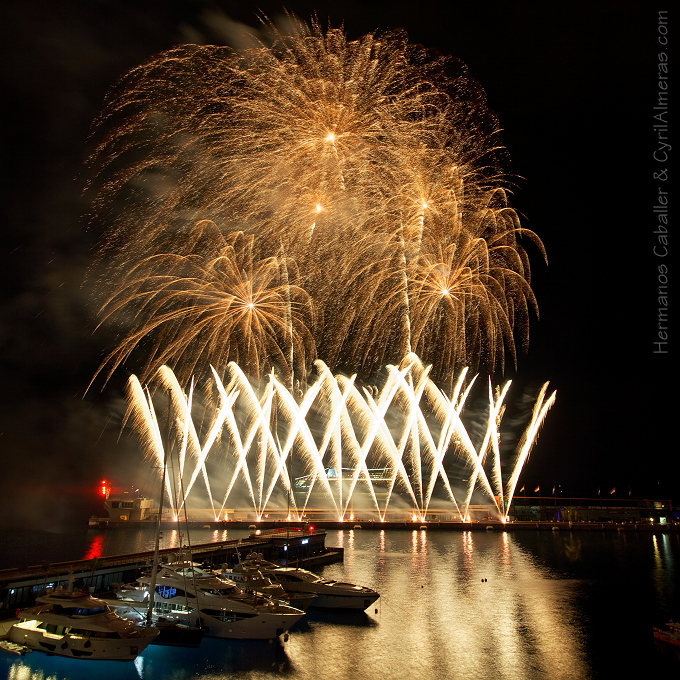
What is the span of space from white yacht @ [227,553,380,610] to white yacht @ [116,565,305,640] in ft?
13.3

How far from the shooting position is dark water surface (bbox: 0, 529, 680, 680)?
731 inches

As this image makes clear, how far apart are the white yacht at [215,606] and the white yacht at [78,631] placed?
247cm

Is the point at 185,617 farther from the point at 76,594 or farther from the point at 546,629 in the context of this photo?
the point at 546,629

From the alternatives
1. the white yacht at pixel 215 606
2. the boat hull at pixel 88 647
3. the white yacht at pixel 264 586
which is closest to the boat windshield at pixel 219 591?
the white yacht at pixel 215 606

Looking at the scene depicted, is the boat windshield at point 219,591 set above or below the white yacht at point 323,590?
above

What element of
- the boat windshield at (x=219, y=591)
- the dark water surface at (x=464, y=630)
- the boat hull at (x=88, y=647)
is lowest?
the dark water surface at (x=464, y=630)

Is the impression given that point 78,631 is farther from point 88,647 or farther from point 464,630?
point 464,630

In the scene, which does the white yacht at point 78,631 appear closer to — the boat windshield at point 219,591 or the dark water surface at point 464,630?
the dark water surface at point 464,630

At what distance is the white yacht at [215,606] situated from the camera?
840 inches

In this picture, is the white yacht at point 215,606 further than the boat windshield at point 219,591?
No

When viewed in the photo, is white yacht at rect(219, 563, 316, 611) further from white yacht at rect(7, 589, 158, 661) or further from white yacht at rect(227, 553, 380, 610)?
white yacht at rect(7, 589, 158, 661)

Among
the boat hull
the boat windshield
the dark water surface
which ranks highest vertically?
the boat windshield

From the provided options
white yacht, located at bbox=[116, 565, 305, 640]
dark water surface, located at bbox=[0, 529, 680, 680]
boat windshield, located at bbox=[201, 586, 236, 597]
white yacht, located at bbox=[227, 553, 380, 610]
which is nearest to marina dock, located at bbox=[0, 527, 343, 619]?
dark water surface, located at bbox=[0, 529, 680, 680]

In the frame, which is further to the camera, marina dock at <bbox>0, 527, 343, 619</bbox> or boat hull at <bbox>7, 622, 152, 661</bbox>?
marina dock at <bbox>0, 527, 343, 619</bbox>
